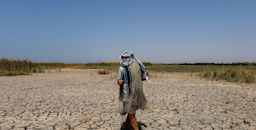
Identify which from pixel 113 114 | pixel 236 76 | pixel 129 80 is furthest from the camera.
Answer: pixel 236 76

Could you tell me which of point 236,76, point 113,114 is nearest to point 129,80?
point 113,114

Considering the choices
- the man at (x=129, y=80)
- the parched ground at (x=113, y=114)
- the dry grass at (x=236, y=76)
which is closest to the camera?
the man at (x=129, y=80)

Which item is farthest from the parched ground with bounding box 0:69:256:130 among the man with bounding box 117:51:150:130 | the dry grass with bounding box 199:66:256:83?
the dry grass with bounding box 199:66:256:83

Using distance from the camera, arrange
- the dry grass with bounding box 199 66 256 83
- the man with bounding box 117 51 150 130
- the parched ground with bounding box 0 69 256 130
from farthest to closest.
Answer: the dry grass with bounding box 199 66 256 83, the parched ground with bounding box 0 69 256 130, the man with bounding box 117 51 150 130

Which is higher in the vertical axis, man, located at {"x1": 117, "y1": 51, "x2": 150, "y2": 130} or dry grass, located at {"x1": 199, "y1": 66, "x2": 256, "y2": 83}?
man, located at {"x1": 117, "y1": 51, "x2": 150, "y2": 130}

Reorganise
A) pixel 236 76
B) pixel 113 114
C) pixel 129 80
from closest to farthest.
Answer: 1. pixel 129 80
2. pixel 113 114
3. pixel 236 76

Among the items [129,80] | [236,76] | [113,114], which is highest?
[129,80]

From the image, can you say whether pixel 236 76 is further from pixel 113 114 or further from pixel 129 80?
pixel 129 80

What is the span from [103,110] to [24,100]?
9.69 feet

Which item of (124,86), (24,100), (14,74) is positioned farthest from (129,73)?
(14,74)

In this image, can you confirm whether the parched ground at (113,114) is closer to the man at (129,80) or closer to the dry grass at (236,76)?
the man at (129,80)

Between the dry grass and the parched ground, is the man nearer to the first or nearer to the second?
the parched ground

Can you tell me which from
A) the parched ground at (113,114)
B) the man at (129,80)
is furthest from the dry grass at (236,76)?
the man at (129,80)

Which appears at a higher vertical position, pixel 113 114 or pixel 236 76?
pixel 236 76
